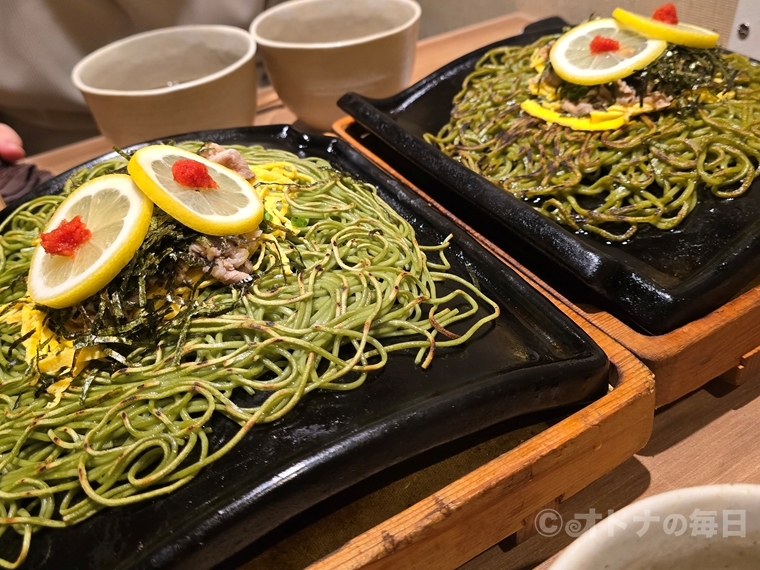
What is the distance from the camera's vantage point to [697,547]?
0.81 metres

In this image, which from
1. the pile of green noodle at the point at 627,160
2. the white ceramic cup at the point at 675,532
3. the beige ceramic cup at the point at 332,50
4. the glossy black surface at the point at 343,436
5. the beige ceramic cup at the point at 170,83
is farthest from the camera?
the beige ceramic cup at the point at 332,50

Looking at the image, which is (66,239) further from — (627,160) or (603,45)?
(603,45)

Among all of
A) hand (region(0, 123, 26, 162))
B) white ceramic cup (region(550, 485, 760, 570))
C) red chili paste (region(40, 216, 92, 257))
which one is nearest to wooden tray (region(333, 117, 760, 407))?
white ceramic cup (region(550, 485, 760, 570))

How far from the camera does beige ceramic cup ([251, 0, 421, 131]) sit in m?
2.13

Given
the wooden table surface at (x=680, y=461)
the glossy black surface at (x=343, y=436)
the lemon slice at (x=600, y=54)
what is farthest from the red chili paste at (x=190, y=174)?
the lemon slice at (x=600, y=54)

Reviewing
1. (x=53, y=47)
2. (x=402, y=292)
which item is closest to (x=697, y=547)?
(x=402, y=292)

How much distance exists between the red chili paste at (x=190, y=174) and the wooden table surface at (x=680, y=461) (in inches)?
38.0

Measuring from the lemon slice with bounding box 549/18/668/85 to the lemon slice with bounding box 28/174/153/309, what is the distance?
134cm

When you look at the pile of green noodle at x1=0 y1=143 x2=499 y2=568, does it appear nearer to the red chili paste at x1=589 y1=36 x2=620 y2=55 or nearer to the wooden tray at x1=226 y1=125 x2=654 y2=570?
the wooden tray at x1=226 y1=125 x2=654 y2=570

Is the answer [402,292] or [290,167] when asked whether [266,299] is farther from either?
[290,167]

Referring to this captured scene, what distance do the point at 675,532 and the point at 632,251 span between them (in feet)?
2.82

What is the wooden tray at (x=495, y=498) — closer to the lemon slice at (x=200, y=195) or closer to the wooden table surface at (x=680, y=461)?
the wooden table surface at (x=680, y=461)

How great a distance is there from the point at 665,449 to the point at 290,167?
3.94ft

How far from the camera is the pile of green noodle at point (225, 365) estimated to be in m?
1.07
